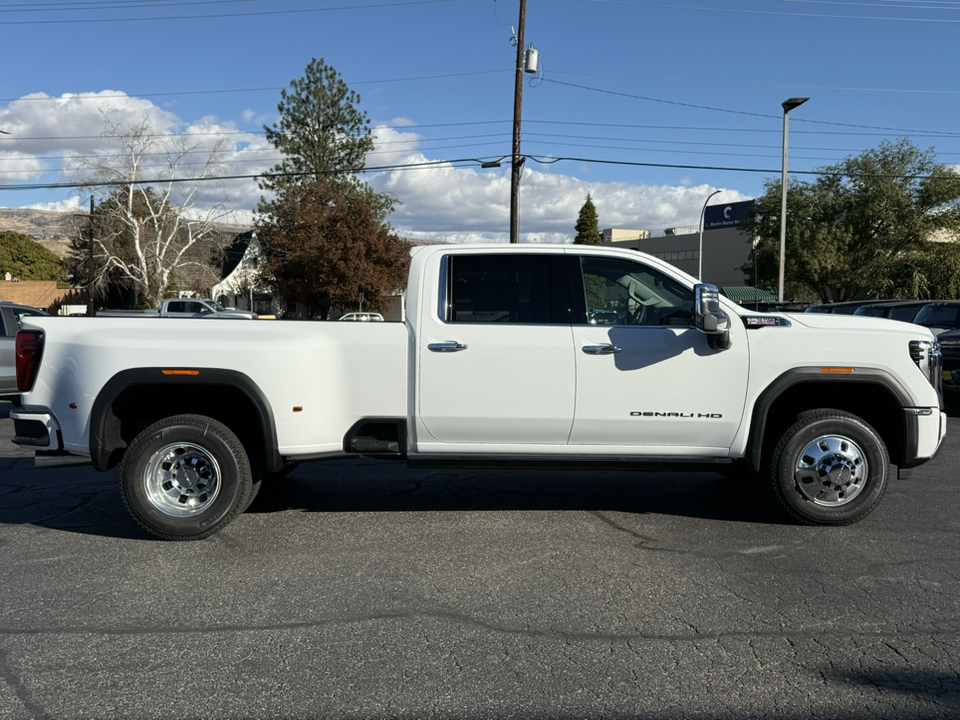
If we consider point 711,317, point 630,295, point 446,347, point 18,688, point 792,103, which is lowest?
point 18,688

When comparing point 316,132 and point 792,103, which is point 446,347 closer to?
point 792,103

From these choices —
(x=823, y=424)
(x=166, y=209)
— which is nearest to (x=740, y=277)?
(x=166, y=209)

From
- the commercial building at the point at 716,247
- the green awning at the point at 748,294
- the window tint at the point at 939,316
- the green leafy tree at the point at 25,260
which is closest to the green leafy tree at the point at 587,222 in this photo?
the commercial building at the point at 716,247

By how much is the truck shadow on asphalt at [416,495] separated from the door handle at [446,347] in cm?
152

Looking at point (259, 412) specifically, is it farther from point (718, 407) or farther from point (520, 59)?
point (520, 59)

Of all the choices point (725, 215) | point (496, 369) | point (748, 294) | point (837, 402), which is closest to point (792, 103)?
point (837, 402)

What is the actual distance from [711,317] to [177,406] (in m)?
3.79

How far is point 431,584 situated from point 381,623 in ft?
2.09

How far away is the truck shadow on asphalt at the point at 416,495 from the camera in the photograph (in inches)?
259

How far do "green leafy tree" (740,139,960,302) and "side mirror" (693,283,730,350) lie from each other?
37959 mm

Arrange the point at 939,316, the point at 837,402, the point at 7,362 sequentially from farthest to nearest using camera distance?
the point at 939,316 < the point at 7,362 < the point at 837,402

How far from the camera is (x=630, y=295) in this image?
6.05m

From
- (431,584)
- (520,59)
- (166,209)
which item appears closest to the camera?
(431,584)

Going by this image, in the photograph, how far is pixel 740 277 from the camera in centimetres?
7125
